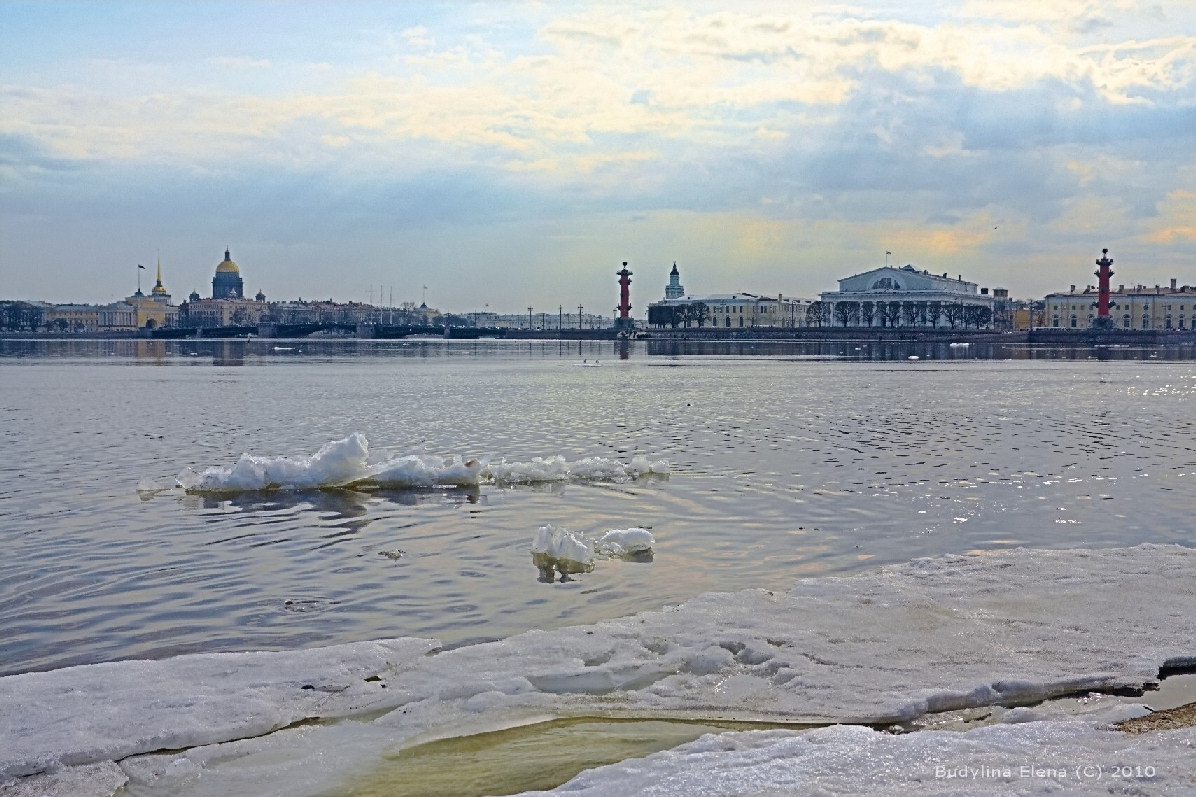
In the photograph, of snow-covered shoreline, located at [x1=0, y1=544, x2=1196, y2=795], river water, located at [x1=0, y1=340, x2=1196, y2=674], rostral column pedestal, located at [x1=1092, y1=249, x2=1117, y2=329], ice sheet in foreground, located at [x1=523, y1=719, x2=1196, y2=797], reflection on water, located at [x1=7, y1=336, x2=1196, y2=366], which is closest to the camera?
ice sheet in foreground, located at [x1=523, y1=719, x2=1196, y2=797]

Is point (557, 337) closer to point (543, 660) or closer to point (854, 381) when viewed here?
point (854, 381)

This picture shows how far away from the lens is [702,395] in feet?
105

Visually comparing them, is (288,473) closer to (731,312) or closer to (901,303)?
(901,303)

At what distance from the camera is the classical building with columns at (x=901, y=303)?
14588cm

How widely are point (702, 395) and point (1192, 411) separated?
12.4 metres

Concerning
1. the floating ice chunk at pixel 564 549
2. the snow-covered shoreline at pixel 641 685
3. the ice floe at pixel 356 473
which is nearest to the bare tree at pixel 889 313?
the ice floe at pixel 356 473

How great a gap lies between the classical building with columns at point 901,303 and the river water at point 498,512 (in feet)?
406

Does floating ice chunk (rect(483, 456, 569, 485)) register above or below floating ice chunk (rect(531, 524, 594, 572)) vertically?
above

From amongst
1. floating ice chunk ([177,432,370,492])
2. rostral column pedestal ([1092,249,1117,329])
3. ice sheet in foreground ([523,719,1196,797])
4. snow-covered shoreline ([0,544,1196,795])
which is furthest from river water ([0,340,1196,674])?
rostral column pedestal ([1092,249,1117,329])

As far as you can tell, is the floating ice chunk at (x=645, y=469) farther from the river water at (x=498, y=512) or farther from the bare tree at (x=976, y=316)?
the bare tree at (x=976, y=316)

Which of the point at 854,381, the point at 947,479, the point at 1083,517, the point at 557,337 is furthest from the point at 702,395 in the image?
the point at 557,337

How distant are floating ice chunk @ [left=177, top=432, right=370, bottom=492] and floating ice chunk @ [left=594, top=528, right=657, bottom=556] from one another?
464 cm

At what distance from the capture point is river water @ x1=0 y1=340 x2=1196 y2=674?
26.0 feet

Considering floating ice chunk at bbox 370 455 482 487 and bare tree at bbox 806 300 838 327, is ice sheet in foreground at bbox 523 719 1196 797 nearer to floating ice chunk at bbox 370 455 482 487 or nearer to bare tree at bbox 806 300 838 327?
floating ice chunk at bbox 370 455 482 487
